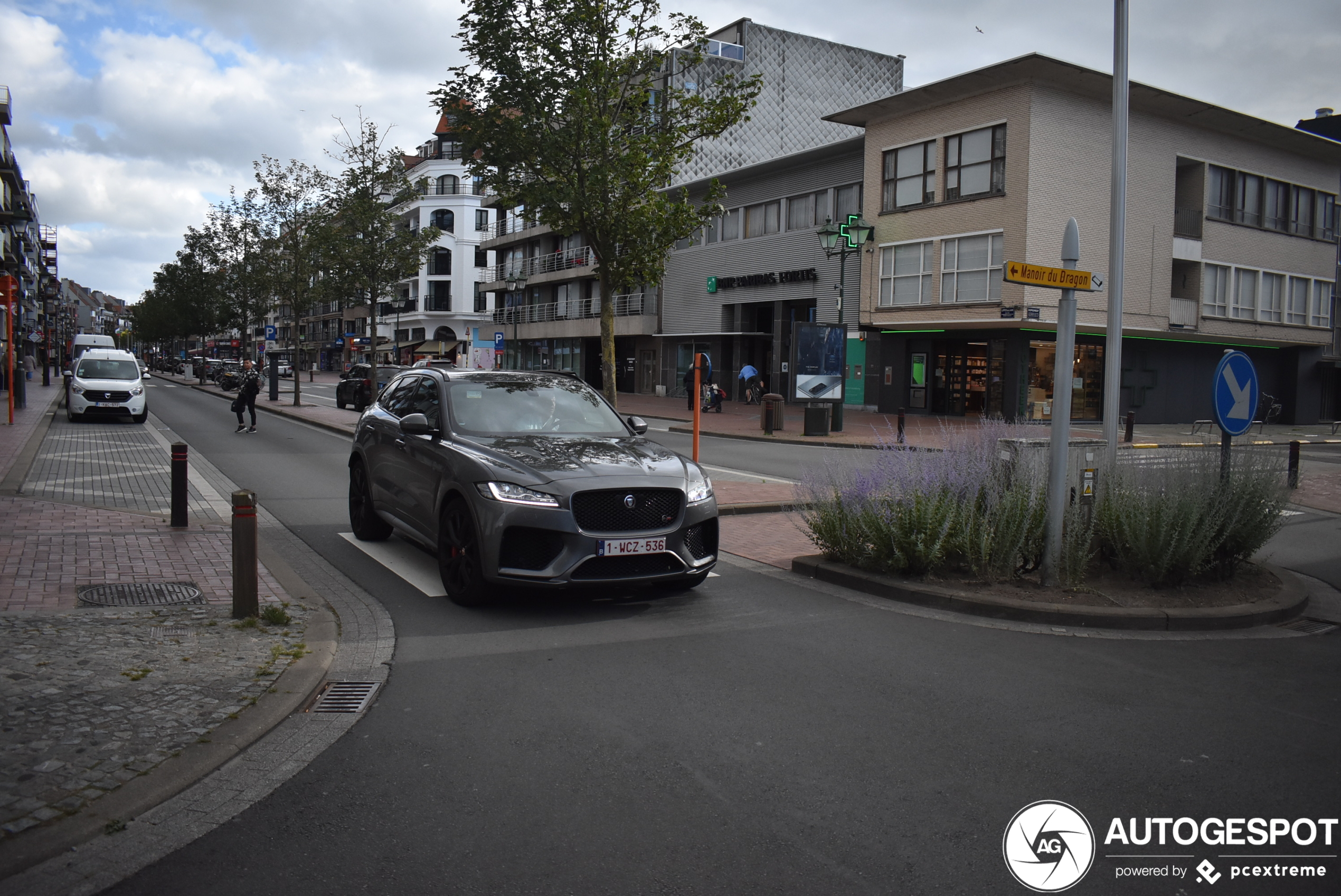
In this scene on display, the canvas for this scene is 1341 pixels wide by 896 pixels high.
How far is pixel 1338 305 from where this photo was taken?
3947cm

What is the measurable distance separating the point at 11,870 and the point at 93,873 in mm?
240

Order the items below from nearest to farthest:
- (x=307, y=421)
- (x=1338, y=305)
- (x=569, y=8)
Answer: (x=569, y=8), (x=307, y=421), (x=1338, y=305)

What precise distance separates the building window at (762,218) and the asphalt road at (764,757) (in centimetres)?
3507

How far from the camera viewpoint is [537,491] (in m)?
6.39

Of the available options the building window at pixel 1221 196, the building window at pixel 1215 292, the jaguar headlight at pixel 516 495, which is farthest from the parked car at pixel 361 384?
the building window at pixel 1221 196

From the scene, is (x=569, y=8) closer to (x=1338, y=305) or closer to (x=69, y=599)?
(x=69, y=599)

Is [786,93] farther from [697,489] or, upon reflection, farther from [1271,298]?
[697,489]

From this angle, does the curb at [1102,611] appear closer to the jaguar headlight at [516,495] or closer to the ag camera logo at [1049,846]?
the jaguar headlight at [516,495]

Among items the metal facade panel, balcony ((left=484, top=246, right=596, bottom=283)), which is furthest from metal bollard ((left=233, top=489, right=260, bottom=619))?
balcony ((left=484, top=246, right=596, bottom=283))

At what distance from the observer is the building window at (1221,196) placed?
113 feet

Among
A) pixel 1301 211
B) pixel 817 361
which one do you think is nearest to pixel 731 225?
pixel 817 361

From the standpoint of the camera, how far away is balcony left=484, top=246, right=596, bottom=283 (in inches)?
2142

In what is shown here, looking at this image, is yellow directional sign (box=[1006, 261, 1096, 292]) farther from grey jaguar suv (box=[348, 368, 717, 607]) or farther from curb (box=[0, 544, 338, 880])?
curb (box=[0, 544, 338, 880])

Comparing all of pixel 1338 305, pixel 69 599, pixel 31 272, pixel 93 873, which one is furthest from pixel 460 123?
pixel 31 272
